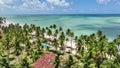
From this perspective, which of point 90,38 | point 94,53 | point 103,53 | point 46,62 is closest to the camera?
point 46,62

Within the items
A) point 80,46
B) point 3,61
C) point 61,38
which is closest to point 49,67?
point 3,61

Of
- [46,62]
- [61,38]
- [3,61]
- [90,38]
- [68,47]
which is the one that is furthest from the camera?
[68,47]

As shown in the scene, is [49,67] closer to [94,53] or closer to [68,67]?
[68,67]

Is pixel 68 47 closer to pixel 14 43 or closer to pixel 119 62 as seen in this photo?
pixel 14 43

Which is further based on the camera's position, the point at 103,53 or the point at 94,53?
the point at 103,53

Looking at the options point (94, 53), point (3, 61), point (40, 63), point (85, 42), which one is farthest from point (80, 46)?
point (3, 61)

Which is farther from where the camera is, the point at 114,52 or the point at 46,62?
the point at 114,52

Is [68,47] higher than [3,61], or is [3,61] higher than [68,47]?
[3,61]

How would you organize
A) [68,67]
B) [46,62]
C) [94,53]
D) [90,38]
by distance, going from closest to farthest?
1. [68,67]
2. [46,62]
3. [94,53]
4. [90,38]

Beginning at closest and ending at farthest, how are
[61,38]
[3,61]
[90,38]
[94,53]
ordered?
1. [3,61]
2. [94,53]
3. [90,38]
4. [61,38]
